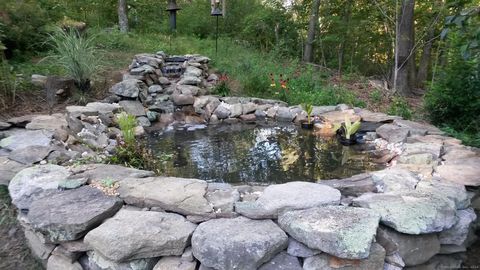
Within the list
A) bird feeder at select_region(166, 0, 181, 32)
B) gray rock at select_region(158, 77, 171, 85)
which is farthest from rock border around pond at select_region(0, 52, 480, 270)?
bird feeder at select_region(166, 0, 181, 32)

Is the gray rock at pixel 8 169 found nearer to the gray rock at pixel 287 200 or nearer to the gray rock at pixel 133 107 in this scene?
the gray rock at pixel 287 200

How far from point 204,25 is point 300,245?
11122mm

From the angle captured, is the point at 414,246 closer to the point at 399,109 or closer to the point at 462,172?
the point at 462,172

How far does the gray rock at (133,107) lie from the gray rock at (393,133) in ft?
10.3

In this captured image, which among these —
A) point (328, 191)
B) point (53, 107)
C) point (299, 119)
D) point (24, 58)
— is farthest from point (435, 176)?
point (24, 58)

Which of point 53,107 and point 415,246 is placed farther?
point 53,107

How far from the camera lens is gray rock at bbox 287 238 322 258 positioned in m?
1.84

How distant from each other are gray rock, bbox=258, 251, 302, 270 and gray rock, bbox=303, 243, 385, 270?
0.16ft

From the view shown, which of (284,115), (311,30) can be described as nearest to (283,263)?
(284,115)

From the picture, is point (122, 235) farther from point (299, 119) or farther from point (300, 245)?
point (299, 119)

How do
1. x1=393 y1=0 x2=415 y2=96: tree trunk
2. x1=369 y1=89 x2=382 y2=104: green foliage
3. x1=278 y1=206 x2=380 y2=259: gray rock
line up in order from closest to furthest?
x1=278 y1=206 x2=380 y2=259: gray rock < x1=369 y1=89 x2=382 y2=104: green foliage < x1=393 y1=0 x2=415 y2=96: tree trunk

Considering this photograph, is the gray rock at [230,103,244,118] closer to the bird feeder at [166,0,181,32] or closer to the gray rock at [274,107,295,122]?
the gray rock at [274,107,295,122]

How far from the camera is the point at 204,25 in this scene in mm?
11992

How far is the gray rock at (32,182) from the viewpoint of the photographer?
2240 millimetres
